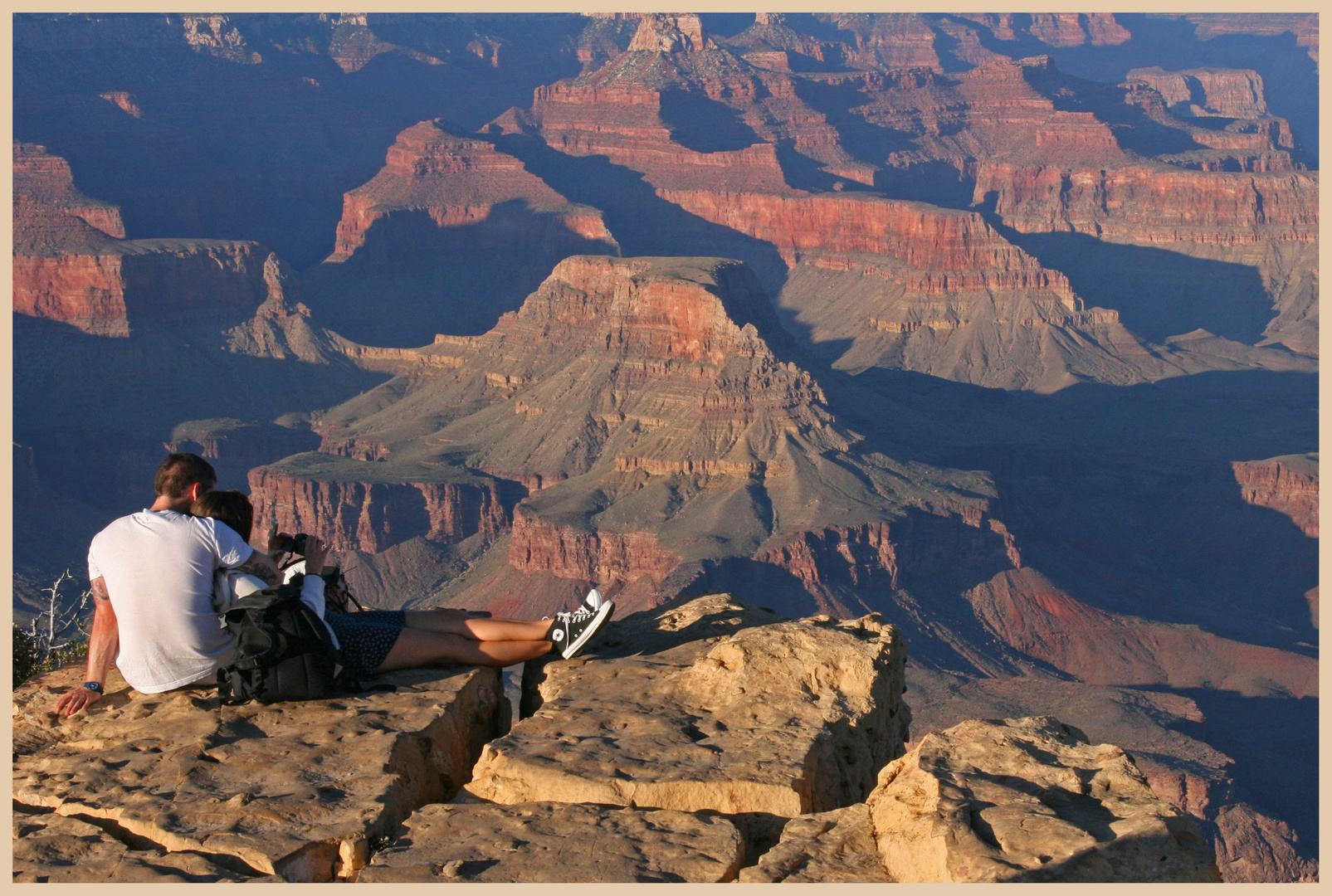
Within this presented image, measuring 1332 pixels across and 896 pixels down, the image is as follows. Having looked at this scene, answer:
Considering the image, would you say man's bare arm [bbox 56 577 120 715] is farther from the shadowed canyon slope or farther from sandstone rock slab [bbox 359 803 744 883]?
sandstone rock slab [bbox 359 803 744 883]

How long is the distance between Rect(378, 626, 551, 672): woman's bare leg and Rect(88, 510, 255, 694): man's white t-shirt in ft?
5.56

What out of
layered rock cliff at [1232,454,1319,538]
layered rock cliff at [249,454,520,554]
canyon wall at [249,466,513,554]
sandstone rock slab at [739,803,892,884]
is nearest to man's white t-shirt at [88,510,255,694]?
sandstone rock slab at [739,803,892,884]

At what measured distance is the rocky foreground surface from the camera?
11.2 metres

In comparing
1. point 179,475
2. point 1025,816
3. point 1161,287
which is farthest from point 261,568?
point 1161,287

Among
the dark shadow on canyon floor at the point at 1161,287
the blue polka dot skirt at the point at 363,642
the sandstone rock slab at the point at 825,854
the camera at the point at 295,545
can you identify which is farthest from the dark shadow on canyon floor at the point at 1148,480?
the sandstone rock slab at the point at 825,854

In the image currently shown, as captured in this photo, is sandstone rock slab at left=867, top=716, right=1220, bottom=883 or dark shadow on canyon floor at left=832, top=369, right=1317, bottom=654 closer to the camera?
sandstone rock slab at left=867, top=716, right=1220, bottom=883

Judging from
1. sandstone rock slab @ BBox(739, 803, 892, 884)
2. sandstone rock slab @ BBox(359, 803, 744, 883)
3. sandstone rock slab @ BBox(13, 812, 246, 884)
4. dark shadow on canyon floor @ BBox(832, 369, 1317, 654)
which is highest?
sandstone rock slab @ BBox(739, 803, 892, 884)

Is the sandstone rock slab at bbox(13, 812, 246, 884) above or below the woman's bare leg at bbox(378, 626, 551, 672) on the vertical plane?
below

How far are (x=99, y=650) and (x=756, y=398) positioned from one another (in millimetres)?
64175

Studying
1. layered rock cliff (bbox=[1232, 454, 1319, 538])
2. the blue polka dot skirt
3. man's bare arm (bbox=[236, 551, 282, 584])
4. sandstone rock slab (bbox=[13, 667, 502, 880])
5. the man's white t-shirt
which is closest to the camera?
sandstone rock slab (bbox=[13, 667, 502, 880])

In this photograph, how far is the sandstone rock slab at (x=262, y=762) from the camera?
12.0 m

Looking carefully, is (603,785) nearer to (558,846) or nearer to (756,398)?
(558,846)

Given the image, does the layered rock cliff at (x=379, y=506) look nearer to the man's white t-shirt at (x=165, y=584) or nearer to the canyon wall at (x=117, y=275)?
the canyon wall at (x=117, y=275)

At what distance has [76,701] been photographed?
14.9m
